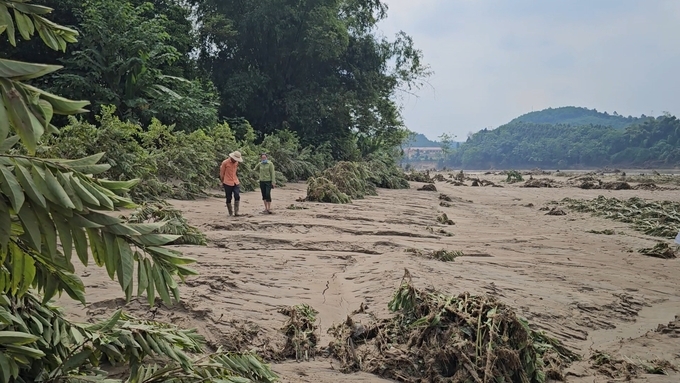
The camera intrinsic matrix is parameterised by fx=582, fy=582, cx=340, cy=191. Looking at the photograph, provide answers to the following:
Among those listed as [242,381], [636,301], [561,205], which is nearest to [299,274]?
[636,301]

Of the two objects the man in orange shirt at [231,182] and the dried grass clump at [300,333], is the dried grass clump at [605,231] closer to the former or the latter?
the man in orange shirt at [231,182]

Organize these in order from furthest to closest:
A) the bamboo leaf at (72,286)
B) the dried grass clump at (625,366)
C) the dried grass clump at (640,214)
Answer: the dried grass clump at (640,214), the dried grass clump at (625,366), the bamboo leaf at (72,286)

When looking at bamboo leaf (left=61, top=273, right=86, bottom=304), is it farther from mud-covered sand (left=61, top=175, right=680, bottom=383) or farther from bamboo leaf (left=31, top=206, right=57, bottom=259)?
mud-covered sand (left=61, top=175, right=680, bottom=383)

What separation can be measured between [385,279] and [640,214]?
12.1 metres

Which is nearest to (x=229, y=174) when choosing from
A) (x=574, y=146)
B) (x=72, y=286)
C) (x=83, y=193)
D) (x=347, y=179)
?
(x=347, y=179)

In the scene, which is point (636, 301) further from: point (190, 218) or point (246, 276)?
point (190, 218)

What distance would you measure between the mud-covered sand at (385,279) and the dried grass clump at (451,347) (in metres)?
0.22

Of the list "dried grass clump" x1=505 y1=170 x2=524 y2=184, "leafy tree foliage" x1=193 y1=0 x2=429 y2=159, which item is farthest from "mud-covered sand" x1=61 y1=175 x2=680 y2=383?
"dried grass clump" x1=505 y1=170 x2=524 y2=184

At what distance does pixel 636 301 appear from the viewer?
6719mm

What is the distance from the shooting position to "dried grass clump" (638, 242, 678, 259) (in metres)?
9.73

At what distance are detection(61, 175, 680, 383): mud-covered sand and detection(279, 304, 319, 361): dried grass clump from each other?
96mm

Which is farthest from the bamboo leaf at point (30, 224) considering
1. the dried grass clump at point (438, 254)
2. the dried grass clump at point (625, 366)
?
the dried grass clump at point (438, 254)

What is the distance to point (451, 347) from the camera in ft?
13.2

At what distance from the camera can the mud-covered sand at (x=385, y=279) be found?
446 centimetres
